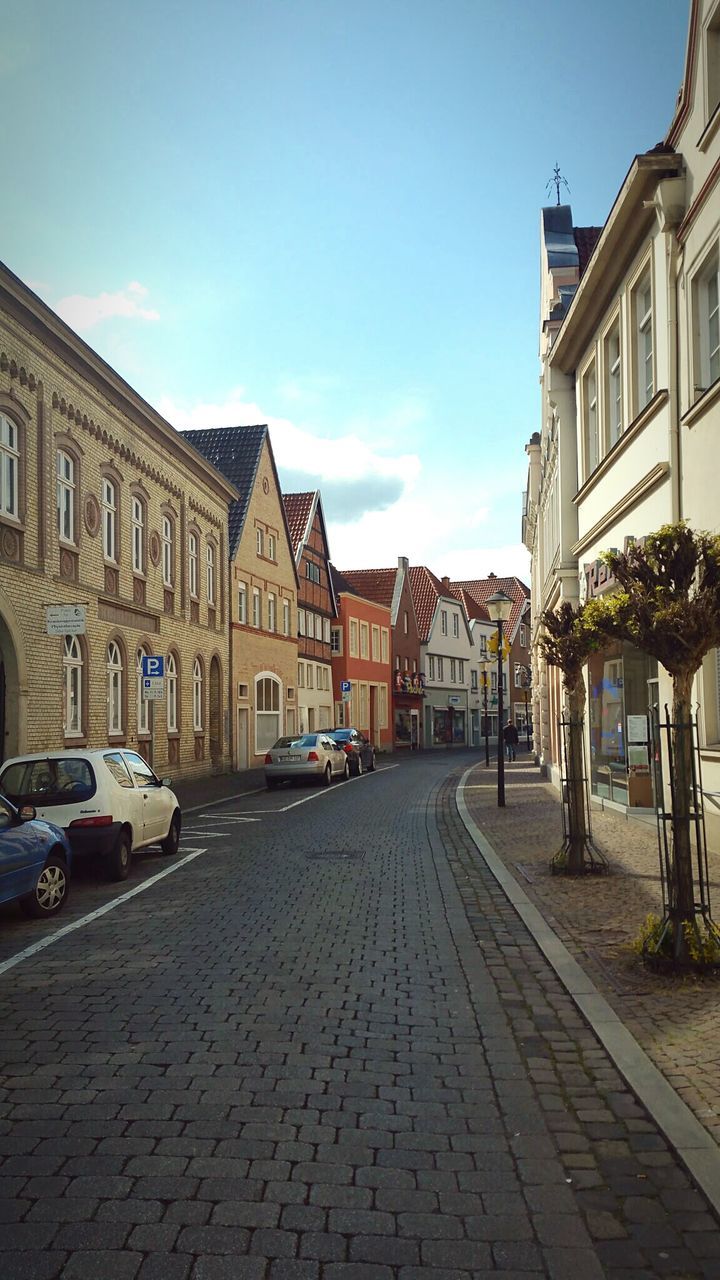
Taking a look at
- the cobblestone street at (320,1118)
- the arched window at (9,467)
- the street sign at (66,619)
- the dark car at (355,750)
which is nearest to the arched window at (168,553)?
the dark car at (355,750)

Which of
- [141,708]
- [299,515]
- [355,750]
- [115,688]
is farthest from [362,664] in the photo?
[115,688]

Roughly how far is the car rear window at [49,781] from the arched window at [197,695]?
20.0 meters

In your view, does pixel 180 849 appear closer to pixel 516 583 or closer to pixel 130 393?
pixel 130 393

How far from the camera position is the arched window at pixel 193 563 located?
32094 mm

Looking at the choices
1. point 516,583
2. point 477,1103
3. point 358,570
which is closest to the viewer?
point 477,1103

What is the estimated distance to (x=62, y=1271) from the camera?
3.33m

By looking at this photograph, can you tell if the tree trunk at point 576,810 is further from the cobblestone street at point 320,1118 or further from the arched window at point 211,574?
the arched window at point 211,574

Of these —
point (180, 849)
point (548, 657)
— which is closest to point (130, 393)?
point (180, 849)

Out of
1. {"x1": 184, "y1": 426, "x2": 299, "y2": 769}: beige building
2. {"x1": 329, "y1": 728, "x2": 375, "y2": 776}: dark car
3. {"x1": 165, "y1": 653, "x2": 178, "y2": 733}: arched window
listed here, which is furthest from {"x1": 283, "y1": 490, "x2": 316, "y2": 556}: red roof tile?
{"x1": 165, "y1": 653, "x2": 178, "y2": 733}: arched window

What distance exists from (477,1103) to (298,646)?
139ft

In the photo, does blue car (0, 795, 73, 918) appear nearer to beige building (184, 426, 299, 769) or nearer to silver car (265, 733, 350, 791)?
silver car (265, 733, 350, 791)

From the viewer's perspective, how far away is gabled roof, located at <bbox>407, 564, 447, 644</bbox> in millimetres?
72938

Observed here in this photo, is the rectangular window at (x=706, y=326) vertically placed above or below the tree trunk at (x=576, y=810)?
above

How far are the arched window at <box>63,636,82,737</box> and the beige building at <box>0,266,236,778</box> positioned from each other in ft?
0.13
